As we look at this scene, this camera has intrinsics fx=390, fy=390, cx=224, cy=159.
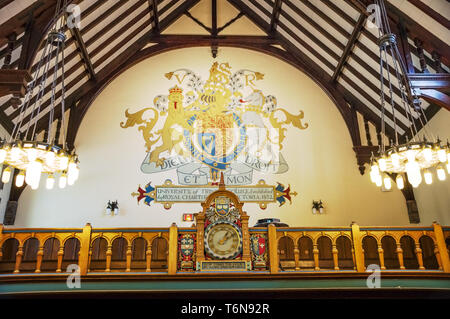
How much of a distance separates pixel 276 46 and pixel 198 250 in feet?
21.1

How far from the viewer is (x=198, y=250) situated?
17.3 ft

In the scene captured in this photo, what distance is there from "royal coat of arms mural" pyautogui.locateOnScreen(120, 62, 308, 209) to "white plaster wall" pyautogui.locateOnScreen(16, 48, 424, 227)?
0.18 meters

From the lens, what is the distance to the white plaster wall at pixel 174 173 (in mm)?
8414

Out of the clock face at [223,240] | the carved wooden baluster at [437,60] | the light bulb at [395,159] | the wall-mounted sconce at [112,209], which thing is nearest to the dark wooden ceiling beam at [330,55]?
the carved wooden baluster at [437,60]

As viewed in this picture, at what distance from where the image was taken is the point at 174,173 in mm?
8836

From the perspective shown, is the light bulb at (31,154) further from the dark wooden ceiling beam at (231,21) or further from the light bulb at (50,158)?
the dark wooden ceiling beam at (231,21)

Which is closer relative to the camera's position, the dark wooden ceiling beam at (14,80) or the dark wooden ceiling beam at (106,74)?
the dark wooden ceiling beam at (14,80)

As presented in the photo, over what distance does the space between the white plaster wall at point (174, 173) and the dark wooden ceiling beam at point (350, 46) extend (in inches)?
31.6

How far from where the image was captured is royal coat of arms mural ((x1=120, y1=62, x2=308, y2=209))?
8.70 meters

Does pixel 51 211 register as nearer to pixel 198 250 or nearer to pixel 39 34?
pixel 39 34

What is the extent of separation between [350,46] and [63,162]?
590 centimetres
